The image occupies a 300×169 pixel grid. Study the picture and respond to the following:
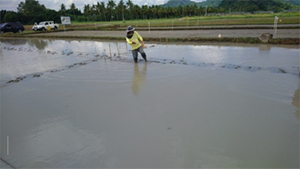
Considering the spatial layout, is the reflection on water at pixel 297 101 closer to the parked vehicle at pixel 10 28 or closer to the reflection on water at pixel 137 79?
the reflection on water at pixel 137 79

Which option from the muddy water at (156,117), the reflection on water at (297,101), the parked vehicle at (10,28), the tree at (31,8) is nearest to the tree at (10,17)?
the tree at (31,8)

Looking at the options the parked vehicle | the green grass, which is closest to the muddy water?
the green grass

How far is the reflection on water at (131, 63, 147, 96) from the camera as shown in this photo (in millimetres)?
5052

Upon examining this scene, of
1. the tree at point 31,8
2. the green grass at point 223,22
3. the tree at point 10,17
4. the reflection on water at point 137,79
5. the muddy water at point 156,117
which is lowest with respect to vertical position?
the muddy water at point 156,117

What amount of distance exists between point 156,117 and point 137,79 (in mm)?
2271

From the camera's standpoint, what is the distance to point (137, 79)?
5773mm

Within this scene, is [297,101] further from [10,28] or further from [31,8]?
[31,8]

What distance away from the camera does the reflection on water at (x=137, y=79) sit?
505 centimetres

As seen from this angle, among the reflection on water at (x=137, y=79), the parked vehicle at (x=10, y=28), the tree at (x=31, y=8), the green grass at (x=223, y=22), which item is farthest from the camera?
the tree at (x=31, y=8)

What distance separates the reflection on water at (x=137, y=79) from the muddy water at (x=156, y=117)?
3 centimetres

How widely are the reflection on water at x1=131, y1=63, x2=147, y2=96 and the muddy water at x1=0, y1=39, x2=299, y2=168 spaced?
26 mm

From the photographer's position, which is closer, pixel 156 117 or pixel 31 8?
pixel 156 117

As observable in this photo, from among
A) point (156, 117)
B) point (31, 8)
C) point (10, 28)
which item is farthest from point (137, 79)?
A: point (31, 8)

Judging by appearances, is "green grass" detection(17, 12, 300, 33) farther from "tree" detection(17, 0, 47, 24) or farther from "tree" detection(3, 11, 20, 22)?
"tree" detection(17, 0, 47, 24)
